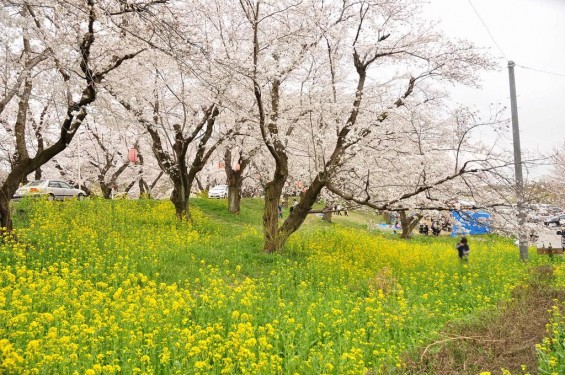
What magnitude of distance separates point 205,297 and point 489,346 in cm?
440

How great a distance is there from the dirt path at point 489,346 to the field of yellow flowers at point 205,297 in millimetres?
355

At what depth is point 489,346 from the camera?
5.99 metres

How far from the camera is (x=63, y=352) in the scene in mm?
4484

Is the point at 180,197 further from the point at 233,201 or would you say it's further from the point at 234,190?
the point at 233,201

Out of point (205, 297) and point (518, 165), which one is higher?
point (518, 165)

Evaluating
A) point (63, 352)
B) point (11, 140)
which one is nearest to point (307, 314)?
point (63, 352)

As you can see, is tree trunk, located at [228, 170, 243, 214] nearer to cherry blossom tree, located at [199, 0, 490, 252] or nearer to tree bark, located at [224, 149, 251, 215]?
tree bark, located at [224, 149, 251, 215]

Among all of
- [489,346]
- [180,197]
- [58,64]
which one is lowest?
[489,346]

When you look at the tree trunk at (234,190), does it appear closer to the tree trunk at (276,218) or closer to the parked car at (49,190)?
the parked car at (49,190)

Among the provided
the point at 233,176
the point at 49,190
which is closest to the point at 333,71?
the point at 233,176

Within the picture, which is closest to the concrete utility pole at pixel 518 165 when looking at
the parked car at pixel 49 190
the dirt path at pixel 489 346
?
the dirt path at pixel 489 346

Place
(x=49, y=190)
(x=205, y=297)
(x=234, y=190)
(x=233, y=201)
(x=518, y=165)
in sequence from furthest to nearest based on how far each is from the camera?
(x=49, y=190), (x=233, y=201), (x=234, y=190), (x=518, y=165), (x=205, y=297)

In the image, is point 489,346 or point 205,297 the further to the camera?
point 205,297

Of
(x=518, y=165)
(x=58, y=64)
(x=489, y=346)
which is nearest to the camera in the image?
(x=489, y=346)
